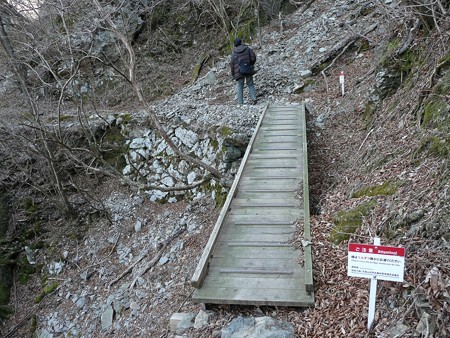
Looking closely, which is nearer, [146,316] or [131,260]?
[146,316]

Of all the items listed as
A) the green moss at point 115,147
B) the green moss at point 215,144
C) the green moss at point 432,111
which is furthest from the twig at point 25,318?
the green moss at point 432,111

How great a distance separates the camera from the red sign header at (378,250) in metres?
2.78

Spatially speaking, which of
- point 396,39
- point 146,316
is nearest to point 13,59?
point 146,316

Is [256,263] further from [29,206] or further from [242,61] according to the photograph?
[29,206]

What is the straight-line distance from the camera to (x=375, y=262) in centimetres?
288

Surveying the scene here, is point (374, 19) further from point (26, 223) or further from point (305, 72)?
point (26, 223)

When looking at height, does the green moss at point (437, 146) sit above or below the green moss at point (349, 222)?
above

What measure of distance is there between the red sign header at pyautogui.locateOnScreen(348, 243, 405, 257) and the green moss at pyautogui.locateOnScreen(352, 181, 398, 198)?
165cm

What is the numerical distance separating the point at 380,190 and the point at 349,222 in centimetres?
67

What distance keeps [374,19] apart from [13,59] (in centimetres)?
1223

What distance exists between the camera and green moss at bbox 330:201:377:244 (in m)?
4.25

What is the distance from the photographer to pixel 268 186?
6.14 m

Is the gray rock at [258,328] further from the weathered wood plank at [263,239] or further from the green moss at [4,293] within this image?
the green moss at [4,293]

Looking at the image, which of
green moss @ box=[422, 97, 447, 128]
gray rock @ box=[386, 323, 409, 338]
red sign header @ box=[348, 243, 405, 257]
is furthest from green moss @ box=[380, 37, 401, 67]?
gray rock @ box=[386, 323, 409, 338]
